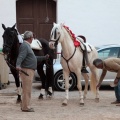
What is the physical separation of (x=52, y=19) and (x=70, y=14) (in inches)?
39.4

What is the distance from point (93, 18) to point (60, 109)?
9.36 meters

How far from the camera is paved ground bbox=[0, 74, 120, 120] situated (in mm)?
9797

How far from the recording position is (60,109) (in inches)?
431

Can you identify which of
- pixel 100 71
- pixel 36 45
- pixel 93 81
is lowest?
pixel 93 81

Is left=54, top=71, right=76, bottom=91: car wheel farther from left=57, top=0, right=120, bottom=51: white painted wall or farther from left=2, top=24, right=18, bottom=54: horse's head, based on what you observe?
left=57, top=0, right=120, bottom=51: white painted wall

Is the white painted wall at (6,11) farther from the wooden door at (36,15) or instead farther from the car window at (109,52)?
the car window at (109,52)

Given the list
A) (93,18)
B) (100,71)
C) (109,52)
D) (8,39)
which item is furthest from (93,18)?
(8,39)

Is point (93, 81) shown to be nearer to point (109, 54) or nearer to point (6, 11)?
point (109, 54)

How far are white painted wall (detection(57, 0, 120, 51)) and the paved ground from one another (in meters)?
6.30

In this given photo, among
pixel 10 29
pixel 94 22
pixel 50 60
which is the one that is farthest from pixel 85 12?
pixel 10 29

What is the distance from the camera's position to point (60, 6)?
19406 mm

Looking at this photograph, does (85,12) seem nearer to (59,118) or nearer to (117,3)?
(117,3)

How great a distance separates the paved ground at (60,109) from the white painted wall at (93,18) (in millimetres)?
6304

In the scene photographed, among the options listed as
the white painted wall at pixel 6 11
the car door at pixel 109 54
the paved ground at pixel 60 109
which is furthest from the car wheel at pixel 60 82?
the white painted wall at pixel 6 11
